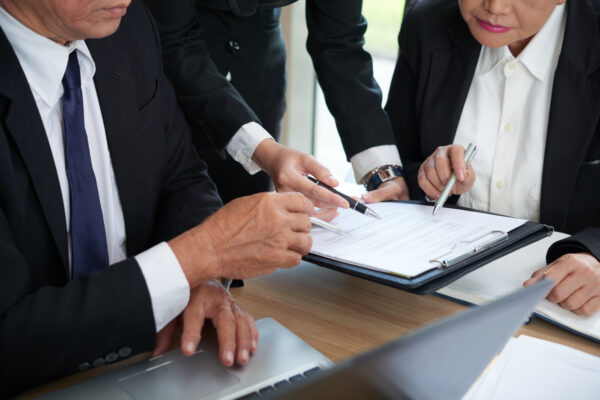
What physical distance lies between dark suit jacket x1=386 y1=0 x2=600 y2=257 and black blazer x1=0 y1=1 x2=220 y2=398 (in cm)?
71

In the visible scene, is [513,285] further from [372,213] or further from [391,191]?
[391,191]

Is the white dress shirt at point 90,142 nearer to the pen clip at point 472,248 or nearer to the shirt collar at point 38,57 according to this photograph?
the shirt collar at point 38,57

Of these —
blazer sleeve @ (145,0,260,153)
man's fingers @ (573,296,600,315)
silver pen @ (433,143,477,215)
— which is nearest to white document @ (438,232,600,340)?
man's fingers @ (573,296,600,315)

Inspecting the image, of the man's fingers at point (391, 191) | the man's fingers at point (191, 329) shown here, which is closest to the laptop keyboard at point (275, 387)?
the man's fingers at point (191, 329)

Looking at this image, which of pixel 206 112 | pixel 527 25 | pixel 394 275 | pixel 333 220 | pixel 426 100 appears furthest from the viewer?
pixel 426 100

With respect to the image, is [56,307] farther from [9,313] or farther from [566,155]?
[566,155]

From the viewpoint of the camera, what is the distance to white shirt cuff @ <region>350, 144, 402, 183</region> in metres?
1.72

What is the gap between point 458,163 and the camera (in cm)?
143

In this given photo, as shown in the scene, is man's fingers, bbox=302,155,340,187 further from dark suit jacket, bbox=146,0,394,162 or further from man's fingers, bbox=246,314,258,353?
man's fingers, bbox=246,314,258,353

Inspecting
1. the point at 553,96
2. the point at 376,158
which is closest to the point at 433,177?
the point at 376,158

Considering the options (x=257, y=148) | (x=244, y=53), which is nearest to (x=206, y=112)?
(x=257, y=148)

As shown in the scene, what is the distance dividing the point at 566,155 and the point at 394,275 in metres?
0.77

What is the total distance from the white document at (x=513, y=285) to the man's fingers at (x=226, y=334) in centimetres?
43

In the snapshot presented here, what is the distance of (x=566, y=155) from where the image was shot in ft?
5.08
